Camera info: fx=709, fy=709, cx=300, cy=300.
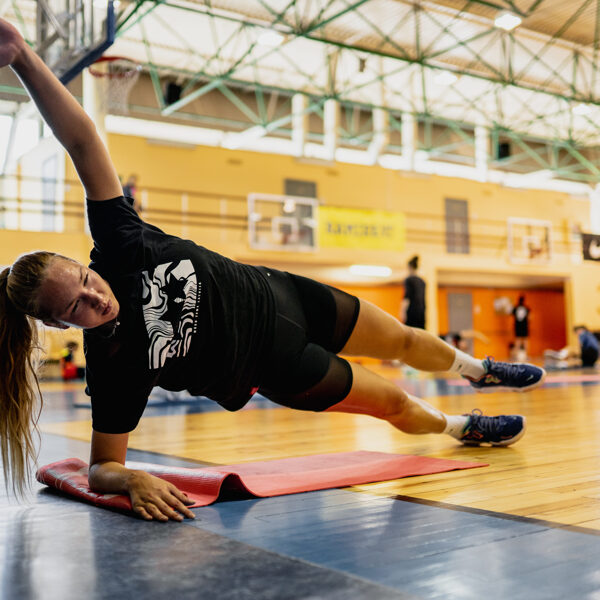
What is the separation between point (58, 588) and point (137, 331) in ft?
2.41

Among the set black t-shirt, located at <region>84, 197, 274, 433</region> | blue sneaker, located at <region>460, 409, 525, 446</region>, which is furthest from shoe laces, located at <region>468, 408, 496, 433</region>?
black t-shirt, located at <region>84, 197, 274, 433</region>

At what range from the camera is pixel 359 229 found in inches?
508

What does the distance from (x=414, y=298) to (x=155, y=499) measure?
236 inches

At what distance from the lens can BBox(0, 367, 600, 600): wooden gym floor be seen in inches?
46.2

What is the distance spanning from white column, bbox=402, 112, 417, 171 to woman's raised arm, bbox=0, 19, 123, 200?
1400 centimetres

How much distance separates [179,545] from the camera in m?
1.45

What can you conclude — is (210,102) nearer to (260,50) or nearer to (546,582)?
(260,50)

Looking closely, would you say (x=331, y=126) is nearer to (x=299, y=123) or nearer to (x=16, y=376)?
(x=299, y=123)

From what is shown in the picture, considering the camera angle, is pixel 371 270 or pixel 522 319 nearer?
pixel 371 270

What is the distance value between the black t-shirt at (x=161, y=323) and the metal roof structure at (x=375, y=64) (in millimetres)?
7968

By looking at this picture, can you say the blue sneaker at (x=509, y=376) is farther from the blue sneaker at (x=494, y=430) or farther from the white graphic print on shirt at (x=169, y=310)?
the white graphic print on shirt at (x=169, y=310)

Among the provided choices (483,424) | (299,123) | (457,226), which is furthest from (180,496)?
(457,226)

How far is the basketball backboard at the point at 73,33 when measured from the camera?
4898mm

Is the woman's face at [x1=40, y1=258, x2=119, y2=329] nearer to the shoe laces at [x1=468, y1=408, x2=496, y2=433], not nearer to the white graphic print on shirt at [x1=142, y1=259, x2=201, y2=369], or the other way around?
the white graphic print on shirt at [x1=142, y1=259, x2=201, y2=369]
